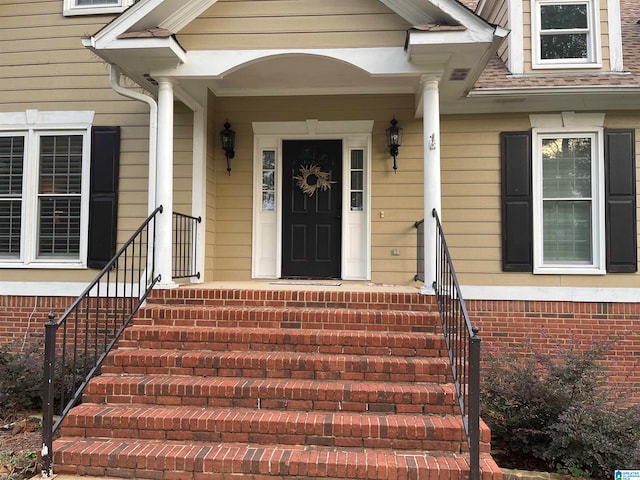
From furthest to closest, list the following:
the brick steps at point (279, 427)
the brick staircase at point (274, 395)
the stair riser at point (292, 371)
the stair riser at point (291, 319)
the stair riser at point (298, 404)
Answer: the stair riser at point (291, 319) → the stair riser at point (292, 371) → the stair riser at point (298, 404) → the brick steps at point (279, 427) → the brick staircase at point (274, 395)

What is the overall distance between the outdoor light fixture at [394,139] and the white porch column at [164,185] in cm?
266

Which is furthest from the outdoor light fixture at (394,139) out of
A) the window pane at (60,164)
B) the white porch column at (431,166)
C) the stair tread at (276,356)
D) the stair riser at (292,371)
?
the window pane at (60,164)

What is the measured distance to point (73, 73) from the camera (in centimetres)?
621

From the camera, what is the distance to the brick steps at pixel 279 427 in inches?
132

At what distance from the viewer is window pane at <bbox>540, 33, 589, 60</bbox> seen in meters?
6.23

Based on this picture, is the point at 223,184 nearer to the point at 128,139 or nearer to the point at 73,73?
the point at 128,139

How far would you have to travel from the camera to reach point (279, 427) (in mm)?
3428

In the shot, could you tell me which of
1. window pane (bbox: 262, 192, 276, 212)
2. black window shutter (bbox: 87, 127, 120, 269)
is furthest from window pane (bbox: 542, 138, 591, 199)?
black window shutter (bbox: 87, 127, 120, 269)

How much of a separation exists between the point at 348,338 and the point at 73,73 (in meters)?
5.05

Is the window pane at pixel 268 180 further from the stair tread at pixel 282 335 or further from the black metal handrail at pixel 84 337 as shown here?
the stair tread at pixel 282 335

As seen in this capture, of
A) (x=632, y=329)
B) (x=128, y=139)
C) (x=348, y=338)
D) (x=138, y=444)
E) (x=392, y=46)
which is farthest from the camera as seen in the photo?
(x=128, y=139)

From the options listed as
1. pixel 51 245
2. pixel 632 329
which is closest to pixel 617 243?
pixel 632 329

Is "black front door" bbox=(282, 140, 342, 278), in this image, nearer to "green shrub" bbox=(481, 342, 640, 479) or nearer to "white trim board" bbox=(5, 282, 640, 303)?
"white trim board" bbox=(5, 282, 640, 303)

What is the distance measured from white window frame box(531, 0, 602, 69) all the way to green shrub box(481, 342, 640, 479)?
392 centimetres
